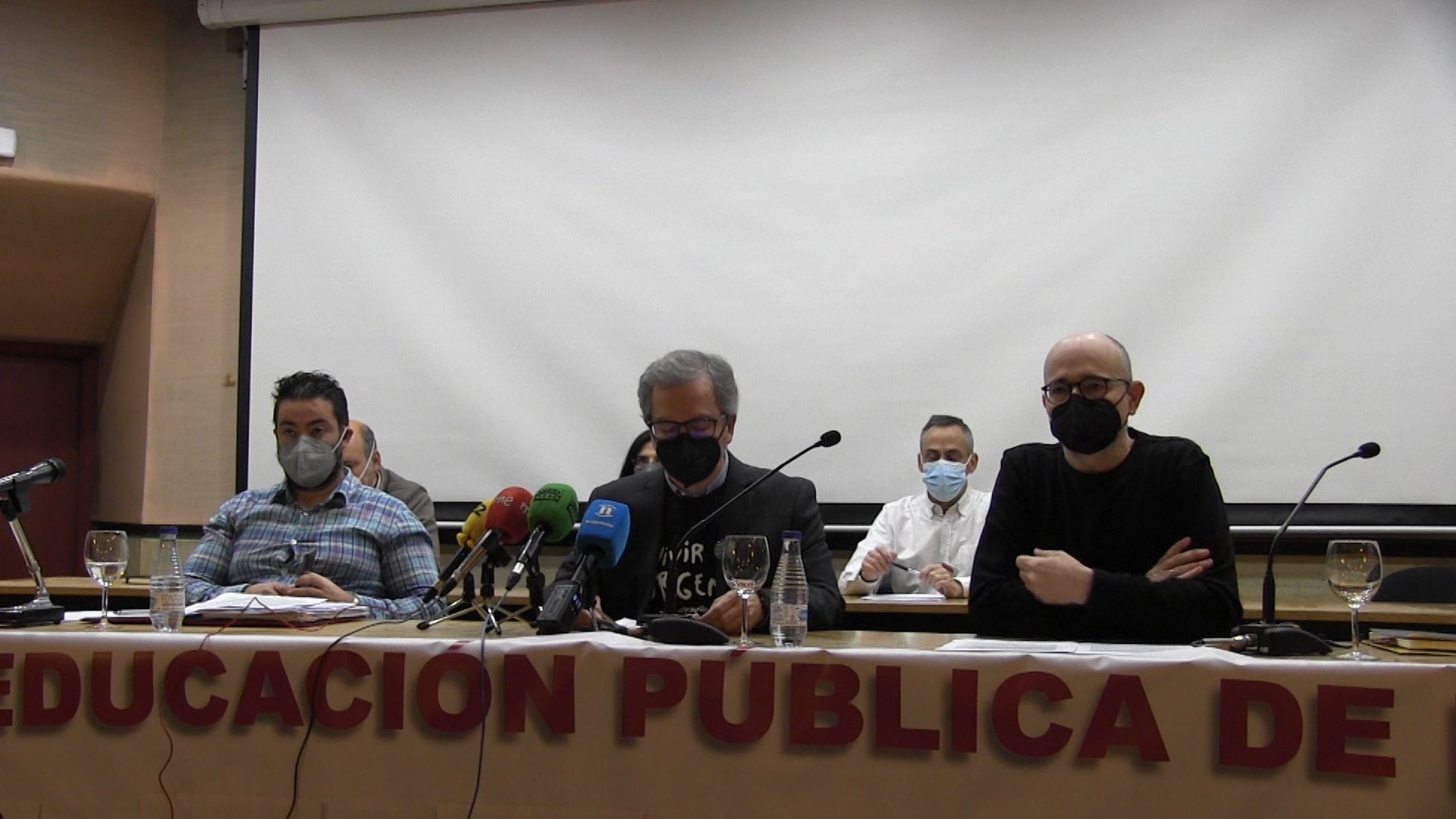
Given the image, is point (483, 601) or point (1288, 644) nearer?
point (1288, 644)

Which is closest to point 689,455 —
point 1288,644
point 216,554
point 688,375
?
point 688,375

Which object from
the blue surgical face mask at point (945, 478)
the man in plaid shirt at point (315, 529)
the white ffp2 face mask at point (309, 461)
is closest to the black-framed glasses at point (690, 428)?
the man in plaid shirt at point (315, 529)

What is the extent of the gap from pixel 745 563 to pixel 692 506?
0.72m

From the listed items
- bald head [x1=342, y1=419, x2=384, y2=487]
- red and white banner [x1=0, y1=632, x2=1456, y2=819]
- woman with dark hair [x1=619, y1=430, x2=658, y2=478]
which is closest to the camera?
red and white banner [x1=0, y1=632, x2=1456, y2=819]

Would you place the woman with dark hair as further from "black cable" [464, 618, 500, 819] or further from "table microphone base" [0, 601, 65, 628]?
"black cable" [464, 618, 500, 819]

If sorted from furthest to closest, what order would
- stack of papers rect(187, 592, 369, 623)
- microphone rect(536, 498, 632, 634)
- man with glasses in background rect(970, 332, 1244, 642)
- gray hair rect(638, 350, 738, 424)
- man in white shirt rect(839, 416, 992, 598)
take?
man in white shirt rect(839, 416, 992, 598) → gray hair rect(638, 350, 738, 424) → stack of papers rect(187, 592, 369, 623) → man with glasses in background rect(970, 332, 1244, 642) → microphone rect(536, 498, 632, 634)

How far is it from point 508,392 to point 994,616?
10.2ft

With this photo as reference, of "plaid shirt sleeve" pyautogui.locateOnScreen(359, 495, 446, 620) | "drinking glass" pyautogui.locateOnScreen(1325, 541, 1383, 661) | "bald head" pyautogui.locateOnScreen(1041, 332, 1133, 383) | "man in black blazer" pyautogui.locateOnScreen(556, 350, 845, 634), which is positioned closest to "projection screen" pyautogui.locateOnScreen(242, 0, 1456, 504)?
"plaid shirt sleeve" pyautogui.locateOnScreen(359, 495, 446, 620)

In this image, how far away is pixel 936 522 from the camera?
4426 mm

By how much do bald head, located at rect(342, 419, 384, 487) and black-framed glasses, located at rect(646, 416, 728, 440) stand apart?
2280 millimetres

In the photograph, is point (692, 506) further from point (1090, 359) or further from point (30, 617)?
point (30, 617)

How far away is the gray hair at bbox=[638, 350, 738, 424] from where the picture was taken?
2.52m

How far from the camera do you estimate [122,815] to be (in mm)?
1978

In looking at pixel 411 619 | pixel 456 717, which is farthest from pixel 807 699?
pixel 411 619
